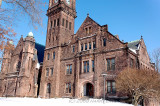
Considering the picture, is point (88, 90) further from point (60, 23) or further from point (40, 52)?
point (40, 52)

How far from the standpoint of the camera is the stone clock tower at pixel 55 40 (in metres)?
35.4

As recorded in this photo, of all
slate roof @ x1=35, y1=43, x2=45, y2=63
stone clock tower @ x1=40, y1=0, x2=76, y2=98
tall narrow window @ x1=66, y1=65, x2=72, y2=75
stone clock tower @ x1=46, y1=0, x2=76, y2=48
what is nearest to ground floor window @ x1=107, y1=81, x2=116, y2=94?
A: tall narrow window @ x1=66, y1=65, x2=72, y2=75

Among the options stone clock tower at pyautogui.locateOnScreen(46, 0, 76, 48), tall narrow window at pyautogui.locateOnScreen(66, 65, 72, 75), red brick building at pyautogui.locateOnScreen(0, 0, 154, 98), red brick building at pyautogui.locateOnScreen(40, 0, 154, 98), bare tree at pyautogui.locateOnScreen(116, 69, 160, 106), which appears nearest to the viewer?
bare tree at pyautogui.locateOnScreen(116, 69, 160, 106)

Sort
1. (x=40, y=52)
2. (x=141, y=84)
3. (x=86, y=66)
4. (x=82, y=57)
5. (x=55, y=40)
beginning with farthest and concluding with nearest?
(x=40, y=52) < (x=55, y=40) < (x=82, y=57) < (x=86, y=66) < (x=141, y=84)

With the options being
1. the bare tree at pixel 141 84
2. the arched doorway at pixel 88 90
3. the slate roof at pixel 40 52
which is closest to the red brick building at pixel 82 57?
the arched doorway at pixel 88 90

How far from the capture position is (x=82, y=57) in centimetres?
3183

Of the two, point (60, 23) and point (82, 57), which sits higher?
point (60, 23)

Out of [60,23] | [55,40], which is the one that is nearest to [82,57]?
[55,40]

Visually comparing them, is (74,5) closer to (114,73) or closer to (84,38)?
(84,38)

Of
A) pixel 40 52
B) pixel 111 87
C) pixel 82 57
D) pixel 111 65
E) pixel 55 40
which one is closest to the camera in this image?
pixel 111 87

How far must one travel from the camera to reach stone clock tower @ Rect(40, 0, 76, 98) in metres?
35.4

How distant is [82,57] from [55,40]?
9.69 meters

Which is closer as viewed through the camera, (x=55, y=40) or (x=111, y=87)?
(x=111, y=87)

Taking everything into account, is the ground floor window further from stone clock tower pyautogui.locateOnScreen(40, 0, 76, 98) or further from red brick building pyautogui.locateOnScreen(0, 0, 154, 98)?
stone clock tower pyautogui.locateOnScreen(40, 0, 76, 98)
